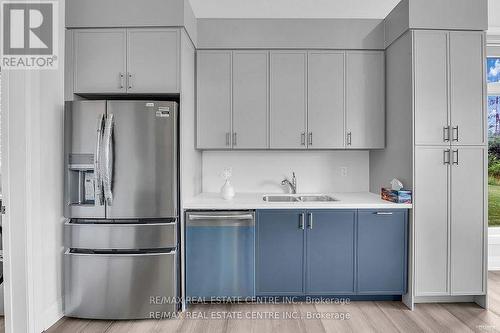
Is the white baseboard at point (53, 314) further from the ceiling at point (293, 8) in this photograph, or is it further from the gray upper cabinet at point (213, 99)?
the ceiling at point (293, 8)

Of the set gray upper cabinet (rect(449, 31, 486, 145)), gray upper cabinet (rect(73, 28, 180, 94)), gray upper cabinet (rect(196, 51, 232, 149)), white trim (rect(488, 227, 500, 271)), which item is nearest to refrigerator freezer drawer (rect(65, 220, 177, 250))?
gray upper cabinet (rect(196, 51, 232, 149))

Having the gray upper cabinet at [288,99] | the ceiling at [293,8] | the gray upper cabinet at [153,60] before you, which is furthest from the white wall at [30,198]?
the gray upper cabinet at [288,99]

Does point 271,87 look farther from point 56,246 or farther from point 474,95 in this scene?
point 56,246

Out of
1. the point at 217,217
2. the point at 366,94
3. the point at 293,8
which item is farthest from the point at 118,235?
the point at 293,8

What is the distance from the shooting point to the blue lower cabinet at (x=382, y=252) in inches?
105

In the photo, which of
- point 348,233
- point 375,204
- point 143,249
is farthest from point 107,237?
point 375,204

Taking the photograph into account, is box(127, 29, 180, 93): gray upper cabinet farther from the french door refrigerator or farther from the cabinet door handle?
the cabinet door handle

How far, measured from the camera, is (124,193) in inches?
95.3

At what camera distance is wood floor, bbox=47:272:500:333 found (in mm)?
2367

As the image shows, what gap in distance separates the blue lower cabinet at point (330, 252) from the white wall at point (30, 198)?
6.66 ft

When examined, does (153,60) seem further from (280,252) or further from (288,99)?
(280,252)

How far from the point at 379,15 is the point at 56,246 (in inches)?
148

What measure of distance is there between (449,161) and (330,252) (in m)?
1.23

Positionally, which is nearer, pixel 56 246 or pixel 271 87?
pixel 56 246
